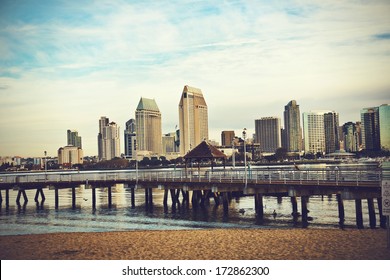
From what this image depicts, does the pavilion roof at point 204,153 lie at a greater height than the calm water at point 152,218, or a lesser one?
greater

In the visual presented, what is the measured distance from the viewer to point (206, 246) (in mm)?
19922

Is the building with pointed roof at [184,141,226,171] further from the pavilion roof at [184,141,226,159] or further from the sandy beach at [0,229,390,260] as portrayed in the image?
the sandy beach at [0,229,390,260]

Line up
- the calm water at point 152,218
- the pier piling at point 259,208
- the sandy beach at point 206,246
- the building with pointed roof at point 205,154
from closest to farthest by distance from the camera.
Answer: the sandy beach at point 206,246, the calm water at point 152,218, the pier piling at point 259,208, the building with pointed roof at point 205,154

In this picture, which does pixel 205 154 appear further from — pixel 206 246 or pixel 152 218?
pixel 206 246

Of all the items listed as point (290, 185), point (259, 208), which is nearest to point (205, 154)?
point (259, 208)

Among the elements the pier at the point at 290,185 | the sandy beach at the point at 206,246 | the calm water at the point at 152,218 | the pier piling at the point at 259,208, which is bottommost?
the calm water at the point at 152,218

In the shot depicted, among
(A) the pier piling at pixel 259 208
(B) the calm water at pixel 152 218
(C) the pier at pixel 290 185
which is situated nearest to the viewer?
Answer: (C) the pier at pixel 290 185

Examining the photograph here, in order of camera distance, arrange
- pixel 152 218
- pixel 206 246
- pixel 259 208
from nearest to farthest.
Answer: pixel 206 246 → pixel 259 208 → pixel 152 218

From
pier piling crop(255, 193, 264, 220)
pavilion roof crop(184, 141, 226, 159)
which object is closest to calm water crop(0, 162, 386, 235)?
pier piling crop(255, 193, 264, 220)

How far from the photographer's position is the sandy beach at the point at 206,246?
17.7 metres

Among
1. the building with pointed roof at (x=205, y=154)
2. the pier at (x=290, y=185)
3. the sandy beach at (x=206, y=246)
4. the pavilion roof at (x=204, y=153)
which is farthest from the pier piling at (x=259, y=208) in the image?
the sandy beach at (x=206, y=246)

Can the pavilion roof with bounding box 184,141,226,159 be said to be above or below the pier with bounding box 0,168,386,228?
above

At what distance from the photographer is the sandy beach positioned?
17719 mm

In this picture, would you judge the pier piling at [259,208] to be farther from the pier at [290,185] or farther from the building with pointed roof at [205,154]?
the building with pointed roof at [205,154]
